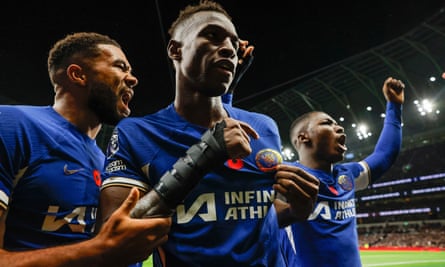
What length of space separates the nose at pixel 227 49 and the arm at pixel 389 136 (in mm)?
2695

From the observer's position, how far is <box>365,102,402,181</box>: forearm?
379 cm

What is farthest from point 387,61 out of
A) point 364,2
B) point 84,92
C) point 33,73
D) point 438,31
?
point 84,92

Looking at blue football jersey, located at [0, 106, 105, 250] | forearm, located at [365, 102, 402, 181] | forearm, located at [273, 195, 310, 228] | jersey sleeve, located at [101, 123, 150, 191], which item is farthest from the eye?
forearm, located at [365, 102, 402, 181]

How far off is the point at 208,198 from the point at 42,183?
1.02 m

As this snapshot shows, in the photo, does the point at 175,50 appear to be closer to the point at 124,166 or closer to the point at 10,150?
the point at 124,166

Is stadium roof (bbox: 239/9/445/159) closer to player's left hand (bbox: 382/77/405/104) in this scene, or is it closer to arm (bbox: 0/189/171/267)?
player's left hand (bbox: 382/77/405/104)

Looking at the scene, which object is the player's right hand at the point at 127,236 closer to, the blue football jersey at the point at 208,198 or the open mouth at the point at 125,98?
the blue football jersey at the point at 208,198

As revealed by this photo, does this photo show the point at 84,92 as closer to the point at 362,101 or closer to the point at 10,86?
the point at 10,86

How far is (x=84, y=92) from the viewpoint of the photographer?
236 cm

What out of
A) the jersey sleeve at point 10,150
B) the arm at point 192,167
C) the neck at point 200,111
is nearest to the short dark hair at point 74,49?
the jersey sleeve at point 10,150

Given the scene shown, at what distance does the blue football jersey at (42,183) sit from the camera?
1.77 meters

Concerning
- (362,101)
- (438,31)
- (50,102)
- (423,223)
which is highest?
(438,31)

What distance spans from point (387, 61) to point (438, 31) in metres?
4.33

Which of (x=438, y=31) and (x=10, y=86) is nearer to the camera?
(x=10, y=86)
